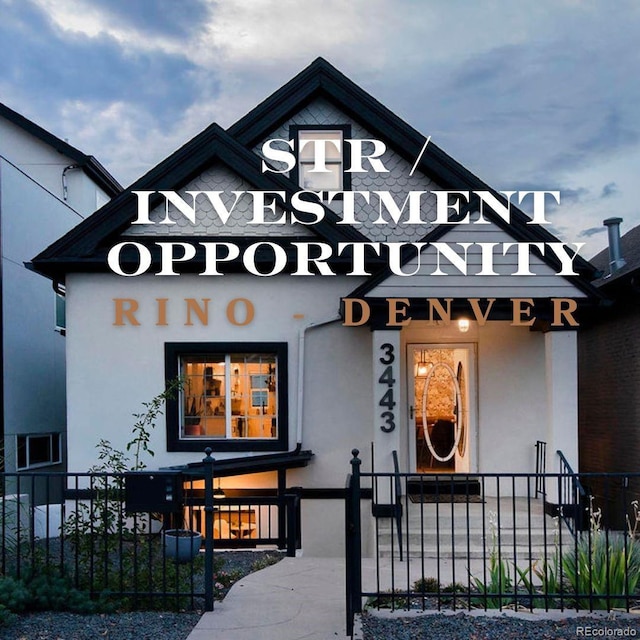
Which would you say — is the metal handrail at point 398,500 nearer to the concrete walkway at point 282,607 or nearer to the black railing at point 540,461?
the concrete walkway at point 282,607

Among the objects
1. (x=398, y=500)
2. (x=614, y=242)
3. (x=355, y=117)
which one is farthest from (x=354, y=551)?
(x=614, y=242)

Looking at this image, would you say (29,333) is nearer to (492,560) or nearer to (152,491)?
(152,491)

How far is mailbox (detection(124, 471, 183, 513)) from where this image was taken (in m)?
6.51

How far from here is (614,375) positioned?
507 inches

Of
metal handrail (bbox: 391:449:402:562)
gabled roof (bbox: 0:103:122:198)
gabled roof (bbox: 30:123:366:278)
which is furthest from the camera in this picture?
gabled roof (bbox: 0:103:122:198)

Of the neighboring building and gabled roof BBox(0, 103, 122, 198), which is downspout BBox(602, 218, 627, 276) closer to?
the neighboring building

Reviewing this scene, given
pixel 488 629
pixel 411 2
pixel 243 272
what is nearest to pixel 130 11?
pixel 411 2

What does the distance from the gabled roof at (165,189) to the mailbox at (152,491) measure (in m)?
4.86

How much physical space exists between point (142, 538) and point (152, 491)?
326 centimetres

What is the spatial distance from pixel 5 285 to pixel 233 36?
6151 millimetres

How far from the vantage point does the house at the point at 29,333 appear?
12.7 meters

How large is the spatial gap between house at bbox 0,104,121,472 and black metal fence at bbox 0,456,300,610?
2.88 meters

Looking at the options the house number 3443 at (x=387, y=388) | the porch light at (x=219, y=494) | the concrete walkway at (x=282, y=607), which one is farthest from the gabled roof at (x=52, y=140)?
the concrete walkway at (x=282, y=607)

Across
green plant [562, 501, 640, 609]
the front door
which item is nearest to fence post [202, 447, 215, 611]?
green plant [562, 501, 640, 609]
